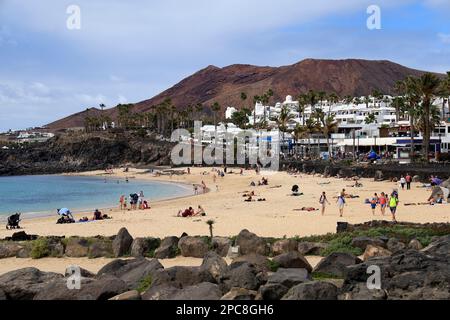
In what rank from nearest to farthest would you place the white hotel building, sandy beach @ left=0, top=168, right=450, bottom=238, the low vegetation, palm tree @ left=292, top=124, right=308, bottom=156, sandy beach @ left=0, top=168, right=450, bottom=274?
the low vegetation, sandy beach @ left=0, top=168, right=450, bottom=274, sandy beach @ left=0, top=168, right=450, bottom=238, the white hotel building, palm tree @ left=292, top=124, right=308, bottom=156

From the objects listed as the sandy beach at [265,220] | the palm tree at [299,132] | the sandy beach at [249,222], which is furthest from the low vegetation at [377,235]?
the palm tree at [299,132]

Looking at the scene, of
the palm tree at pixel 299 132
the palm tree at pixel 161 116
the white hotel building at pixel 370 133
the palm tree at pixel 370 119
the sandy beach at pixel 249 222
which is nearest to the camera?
the sandy beach at pixel 249 222

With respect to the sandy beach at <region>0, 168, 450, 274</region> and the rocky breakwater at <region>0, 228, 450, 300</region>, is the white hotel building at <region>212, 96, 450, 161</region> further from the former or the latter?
the rocky breakwater at <region>0, 228, 450, 300</region>

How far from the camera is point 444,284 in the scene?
321 inches

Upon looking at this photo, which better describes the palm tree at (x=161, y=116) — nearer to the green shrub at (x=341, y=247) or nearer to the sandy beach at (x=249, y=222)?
the sandy beach at (x=249, y=222)

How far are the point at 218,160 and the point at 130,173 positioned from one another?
15.8 m

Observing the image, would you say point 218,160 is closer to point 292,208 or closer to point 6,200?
point 6,200

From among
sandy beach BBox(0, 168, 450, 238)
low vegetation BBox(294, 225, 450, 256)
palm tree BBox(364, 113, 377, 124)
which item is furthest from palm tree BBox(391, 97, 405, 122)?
low vegetation BBox(294, 225, 450, 256)

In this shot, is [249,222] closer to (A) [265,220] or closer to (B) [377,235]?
(A) [265,220]

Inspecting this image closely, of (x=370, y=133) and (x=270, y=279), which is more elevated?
(x=370, y=133)

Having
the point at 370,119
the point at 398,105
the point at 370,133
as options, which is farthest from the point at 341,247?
the point at 398,105

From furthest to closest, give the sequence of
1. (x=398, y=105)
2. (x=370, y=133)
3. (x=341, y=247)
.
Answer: (x=398, y=105), (x=370, y=133), (x=341, y=247)

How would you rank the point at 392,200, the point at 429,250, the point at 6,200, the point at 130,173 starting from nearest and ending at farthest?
1. the point at 429,250
2. the point at 392,200
3. the point at 6,200
4. the point at 130,173
